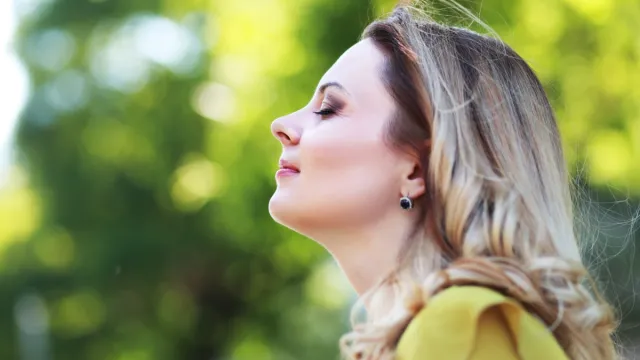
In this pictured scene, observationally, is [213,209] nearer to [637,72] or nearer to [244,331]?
[244,331]

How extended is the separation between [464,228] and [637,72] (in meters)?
8.12

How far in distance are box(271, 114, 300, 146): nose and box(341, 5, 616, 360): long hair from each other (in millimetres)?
222

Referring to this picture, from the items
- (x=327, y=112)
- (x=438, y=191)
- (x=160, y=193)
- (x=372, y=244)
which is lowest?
(x=160, y=193)

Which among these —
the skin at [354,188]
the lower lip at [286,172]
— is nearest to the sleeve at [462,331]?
the skin at [354,188]

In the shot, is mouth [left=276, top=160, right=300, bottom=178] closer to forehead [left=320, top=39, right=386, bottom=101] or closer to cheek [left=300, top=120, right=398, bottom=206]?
cheek [left=300, top=120, right=398, bottom=206]

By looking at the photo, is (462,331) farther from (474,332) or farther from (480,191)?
(480,191)

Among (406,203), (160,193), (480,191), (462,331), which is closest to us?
(462,331)

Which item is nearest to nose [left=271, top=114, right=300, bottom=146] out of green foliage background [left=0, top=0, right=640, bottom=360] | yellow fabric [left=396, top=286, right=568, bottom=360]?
yellow fabric [left=396, top=286, right=568, bottom=360]

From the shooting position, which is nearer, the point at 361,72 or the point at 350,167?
the point at 350,167

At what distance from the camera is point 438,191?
2.27 m

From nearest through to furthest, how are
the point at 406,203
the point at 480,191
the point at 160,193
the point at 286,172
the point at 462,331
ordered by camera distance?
the point at 462,331 → the point at 480,191 → the point at 406,203 → the point at 286,172 → the point at 160,193

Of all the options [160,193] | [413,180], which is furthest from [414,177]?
[160,193]

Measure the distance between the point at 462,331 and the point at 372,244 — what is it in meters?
0.46

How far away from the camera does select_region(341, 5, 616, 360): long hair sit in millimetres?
2053
